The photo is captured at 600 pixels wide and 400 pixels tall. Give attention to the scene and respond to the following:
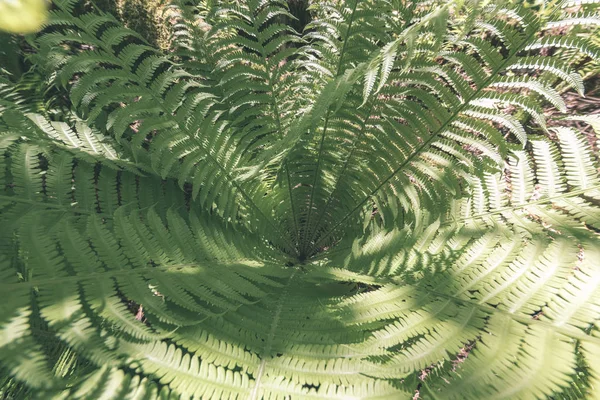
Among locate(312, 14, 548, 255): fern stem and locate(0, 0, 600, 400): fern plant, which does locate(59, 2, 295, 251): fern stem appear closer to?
locate(0, 0, 600, 400): fern plant

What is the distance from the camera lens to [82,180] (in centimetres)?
139

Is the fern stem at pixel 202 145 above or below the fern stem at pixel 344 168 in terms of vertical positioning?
below

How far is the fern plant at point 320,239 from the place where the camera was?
2.33ft

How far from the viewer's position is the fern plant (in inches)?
28.0

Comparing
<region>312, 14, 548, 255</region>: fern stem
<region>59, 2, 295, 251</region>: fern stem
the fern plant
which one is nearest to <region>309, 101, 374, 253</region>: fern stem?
the fern plant

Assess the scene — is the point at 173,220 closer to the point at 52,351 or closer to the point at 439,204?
the point at 52,351

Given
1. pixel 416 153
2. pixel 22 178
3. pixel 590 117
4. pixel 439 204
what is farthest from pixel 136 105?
pixel 590 117

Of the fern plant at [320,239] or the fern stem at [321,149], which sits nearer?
the fern plant at [320,239]

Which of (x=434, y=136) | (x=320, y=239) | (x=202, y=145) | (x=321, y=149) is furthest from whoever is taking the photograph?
(x=320, y=239)

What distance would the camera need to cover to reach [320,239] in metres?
2.11

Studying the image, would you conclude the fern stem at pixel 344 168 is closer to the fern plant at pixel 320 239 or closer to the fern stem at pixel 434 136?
the fern plant at pixel 320 239

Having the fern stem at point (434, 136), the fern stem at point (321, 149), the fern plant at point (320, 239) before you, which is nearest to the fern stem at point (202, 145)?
the fern plant at point (320, 239)

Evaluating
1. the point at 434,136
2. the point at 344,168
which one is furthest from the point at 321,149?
the point at 434,136

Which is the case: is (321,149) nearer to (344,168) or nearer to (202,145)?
(344,168)
